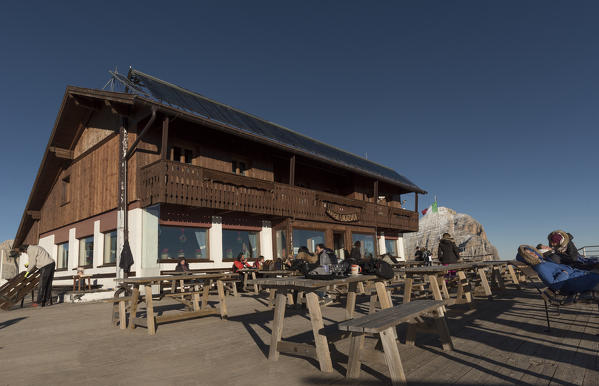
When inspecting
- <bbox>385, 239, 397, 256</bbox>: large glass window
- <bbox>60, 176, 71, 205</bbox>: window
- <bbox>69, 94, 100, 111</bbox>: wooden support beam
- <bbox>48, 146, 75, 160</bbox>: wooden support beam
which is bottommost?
<bbox>385, 239, 397, 256</bbox>: large glass window

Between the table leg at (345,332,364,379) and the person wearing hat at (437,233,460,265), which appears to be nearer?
the table leg at (345,332,364,379)

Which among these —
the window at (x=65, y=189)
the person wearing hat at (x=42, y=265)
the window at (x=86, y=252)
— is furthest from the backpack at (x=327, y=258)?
the window at (x=65, y=189)

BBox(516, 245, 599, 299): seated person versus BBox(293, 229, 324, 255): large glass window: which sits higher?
BBox(293, 229, 324, 255): large glass window

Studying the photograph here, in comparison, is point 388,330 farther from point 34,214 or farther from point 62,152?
point 34,214

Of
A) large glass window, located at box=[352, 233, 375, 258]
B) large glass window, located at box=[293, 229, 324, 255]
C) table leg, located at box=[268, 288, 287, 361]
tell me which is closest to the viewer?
table leg, located at box=[268, 288, 287, 361]

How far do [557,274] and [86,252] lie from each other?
636 inches

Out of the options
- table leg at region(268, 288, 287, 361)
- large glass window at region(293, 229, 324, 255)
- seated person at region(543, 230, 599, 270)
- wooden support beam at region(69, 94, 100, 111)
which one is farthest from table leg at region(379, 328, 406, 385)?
wooden support beam at region(69, 94, 100, 111)

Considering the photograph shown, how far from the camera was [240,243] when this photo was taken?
14.0m

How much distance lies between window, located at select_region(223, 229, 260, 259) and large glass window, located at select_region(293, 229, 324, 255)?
6.05 ft

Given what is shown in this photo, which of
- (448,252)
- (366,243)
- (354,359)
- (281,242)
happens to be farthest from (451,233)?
(354,359)

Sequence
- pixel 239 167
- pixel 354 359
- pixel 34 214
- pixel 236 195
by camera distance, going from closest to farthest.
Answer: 1. pixel 354 359
2. pixel 236 195
3. pixel 239 167
4. pixel 34 214

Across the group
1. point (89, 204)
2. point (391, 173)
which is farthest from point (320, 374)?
point (391, 173)

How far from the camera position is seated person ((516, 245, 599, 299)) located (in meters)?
4.05

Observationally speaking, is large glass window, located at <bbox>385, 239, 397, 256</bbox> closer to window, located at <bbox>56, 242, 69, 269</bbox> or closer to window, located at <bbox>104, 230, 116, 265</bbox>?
window, located at <bbox>104, 230, 116, 265</bbox>
